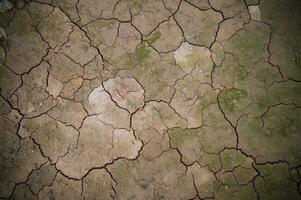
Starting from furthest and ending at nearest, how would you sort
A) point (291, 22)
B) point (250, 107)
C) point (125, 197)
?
point (291, 22)
point (250, 107)
point (125, 197)

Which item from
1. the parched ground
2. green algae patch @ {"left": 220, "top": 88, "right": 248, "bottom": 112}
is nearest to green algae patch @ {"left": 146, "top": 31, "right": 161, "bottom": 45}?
the parched ground

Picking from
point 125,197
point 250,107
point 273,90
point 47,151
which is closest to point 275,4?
point 273,90

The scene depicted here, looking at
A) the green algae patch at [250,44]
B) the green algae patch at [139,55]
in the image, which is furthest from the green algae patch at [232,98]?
the green algae patch at [139,55]

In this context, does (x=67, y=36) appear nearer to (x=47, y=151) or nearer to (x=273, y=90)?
(x=47, y=151)

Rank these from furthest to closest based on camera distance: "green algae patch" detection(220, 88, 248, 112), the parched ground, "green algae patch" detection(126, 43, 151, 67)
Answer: "green algae patch" detection(126, 43, 151, 67) < "green algae patch" detection(220, 88, 248, 112) < the parched ground

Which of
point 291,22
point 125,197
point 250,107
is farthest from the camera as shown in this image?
point 291,22

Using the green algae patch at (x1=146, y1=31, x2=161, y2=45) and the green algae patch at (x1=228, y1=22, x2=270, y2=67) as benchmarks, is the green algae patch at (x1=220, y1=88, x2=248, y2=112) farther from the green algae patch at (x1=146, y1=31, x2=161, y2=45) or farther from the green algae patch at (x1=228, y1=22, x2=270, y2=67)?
the green algae patch at (x1=146, y1=31, x2=161, y2=45)

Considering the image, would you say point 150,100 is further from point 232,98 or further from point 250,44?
point 250,44

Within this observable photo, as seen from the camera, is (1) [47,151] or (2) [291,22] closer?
(1) [47,151]

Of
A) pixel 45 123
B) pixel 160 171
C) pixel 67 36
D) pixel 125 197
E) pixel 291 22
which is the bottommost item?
pixel 125 197
